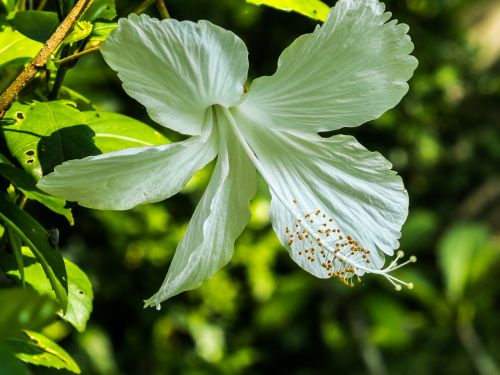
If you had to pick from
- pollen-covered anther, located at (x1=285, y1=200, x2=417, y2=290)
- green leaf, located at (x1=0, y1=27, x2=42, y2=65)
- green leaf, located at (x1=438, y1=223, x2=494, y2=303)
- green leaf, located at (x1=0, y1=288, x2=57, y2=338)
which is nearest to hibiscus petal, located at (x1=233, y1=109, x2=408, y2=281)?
pollen-covered anther, located at (x1=285, y1=200, x2=417, y2=290)

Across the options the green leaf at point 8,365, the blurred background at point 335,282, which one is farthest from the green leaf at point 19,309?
the blurred background at point 335,282

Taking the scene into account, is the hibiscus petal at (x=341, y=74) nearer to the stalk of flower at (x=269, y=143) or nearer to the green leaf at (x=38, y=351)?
the stalk of flower at (x=269, y=143)

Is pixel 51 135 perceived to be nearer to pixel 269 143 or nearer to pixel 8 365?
pixel 269 143

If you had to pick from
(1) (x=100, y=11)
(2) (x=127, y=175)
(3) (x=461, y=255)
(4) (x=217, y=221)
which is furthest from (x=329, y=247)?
(3) (x=461, y=255)

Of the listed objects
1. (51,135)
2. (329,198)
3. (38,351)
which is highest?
(51,135)

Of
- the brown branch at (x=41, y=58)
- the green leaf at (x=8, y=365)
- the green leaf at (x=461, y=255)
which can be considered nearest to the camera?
the green leaf at (x=8, y=365)

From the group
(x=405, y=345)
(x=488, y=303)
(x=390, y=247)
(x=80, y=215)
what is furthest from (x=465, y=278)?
(x=390, y=247)
